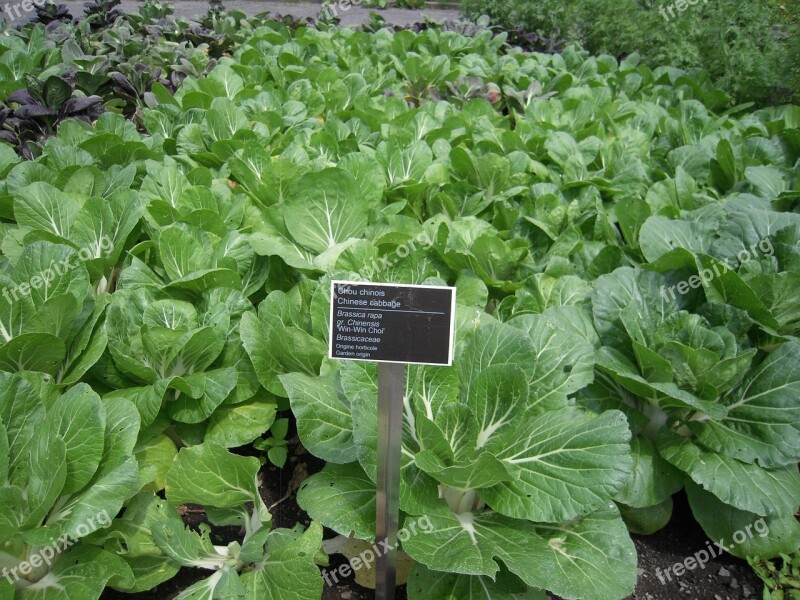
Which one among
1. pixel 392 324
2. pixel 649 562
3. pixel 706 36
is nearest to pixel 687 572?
pixel 649 562

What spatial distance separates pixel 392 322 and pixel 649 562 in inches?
68.7

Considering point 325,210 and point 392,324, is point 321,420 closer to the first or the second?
point 392,324

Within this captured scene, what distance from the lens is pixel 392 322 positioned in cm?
175

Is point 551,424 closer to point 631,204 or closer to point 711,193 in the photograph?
point 631,204

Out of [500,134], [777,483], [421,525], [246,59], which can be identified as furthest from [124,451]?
[246,59]

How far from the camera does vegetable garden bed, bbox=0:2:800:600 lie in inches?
80.8

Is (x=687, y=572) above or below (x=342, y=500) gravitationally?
below

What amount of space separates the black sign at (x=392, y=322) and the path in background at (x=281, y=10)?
10.5m

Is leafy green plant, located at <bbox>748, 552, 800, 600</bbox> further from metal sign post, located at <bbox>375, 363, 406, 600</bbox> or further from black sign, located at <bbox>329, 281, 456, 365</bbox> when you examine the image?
black sign, located at <bbox>329, 281, 456, 365</bbox>

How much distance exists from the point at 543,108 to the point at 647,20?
332 cm

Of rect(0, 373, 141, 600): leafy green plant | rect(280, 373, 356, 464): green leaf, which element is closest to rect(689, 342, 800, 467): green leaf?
rect(280, 373, 356, 464): green leaf

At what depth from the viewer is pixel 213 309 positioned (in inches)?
108

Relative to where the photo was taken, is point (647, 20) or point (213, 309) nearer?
point (213, 309)

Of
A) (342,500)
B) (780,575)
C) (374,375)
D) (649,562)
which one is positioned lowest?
(649,562)
